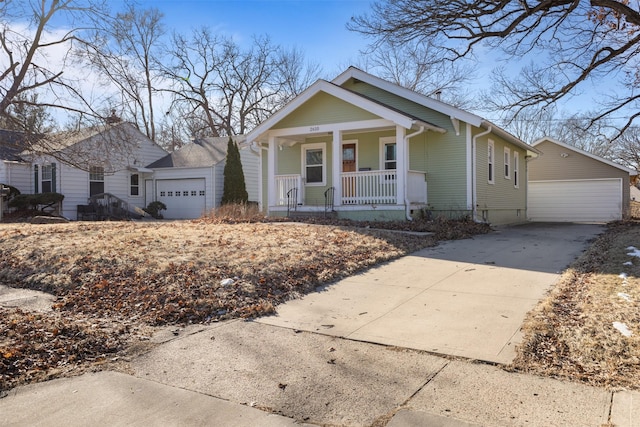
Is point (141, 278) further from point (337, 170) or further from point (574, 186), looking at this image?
point (574, 186)

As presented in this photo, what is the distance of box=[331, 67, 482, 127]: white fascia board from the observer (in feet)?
A: 47.7

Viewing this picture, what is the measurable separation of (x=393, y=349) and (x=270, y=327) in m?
1.44

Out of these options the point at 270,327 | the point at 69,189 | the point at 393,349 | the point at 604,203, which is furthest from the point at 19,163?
the point at 604,203

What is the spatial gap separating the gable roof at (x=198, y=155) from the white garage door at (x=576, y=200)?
16.0 meters

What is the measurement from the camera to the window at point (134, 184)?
26.0 m

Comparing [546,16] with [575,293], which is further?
[546,16]

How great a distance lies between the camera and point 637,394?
127 inches

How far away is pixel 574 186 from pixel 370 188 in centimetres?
1475

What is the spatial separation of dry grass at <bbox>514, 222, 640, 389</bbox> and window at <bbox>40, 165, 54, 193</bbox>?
24.0m

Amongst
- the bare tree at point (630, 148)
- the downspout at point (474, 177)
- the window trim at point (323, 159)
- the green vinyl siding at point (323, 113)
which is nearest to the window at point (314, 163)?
the window trim at point (323, 159)

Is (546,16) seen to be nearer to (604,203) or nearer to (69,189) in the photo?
(604,203)

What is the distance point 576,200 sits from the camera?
24094 millimetres

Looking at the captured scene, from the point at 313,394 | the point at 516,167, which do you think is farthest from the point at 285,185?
the point at 313,394

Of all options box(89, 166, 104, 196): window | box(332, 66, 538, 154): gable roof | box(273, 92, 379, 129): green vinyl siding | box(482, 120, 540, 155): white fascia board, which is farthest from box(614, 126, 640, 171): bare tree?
box(89, 166, 104, 196): window
